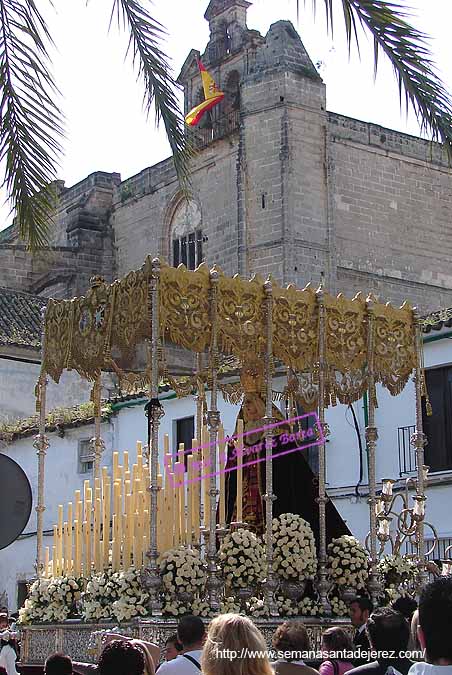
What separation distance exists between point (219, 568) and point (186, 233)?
24.8m

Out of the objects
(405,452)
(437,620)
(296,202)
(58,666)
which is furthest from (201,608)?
(296,202)

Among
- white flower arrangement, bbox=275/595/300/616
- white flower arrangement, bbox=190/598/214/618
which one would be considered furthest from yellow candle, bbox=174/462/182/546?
white flower arrangement, bbox=275/595/300/616

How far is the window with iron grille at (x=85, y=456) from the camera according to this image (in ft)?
61.9

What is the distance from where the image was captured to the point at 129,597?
8297mm

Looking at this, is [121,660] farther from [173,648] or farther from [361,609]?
[361,609]

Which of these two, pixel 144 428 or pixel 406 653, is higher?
pixel 144 428

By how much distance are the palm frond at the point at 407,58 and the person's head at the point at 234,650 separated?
137 inches

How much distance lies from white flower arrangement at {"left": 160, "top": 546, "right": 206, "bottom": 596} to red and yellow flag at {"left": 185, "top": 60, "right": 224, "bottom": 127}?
89.4 feet

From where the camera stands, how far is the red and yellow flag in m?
35.1

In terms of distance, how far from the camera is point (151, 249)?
34312mm

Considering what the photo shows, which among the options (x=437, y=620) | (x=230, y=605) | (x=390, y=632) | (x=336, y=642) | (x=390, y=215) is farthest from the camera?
(x=390, y=215)

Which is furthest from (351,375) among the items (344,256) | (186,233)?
(186,233)

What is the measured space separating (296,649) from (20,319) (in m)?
19.5

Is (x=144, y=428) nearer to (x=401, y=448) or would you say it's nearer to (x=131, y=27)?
(x=401, y=448)
